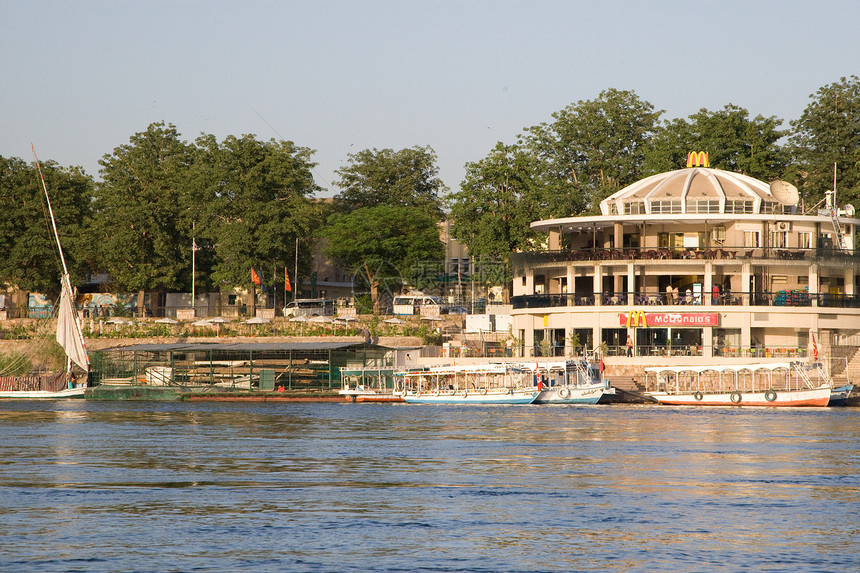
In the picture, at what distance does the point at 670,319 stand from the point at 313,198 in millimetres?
47979

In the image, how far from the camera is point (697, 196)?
92.8 meters

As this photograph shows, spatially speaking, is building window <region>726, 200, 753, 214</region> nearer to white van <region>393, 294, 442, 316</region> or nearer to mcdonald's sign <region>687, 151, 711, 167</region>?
mcdonald's sign <region>687, 151, 711, 167</region>

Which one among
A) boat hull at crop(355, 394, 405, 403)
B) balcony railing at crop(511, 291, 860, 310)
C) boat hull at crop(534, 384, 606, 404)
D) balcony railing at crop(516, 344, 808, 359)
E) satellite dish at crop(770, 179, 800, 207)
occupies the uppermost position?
satellite dish at crop(770, 179, 800, 207)

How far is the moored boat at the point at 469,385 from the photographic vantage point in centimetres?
7806

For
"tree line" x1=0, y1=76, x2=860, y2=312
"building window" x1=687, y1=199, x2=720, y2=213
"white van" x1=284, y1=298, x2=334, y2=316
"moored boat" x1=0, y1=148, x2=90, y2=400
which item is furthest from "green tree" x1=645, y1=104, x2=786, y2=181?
"moored boat" x1=0, y1=148, x2=90, y2=400

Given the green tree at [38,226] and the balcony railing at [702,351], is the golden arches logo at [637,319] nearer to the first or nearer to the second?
the balcony railing at [702,351]

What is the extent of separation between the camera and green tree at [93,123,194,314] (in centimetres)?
11194

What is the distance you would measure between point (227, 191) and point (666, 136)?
1557 inches

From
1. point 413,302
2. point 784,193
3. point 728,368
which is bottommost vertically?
point 728,368

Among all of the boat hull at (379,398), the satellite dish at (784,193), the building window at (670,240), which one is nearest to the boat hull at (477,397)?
the boat hull at (379,398)

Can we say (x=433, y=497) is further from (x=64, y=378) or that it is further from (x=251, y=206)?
(x=251, y=206)

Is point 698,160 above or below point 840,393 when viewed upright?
above

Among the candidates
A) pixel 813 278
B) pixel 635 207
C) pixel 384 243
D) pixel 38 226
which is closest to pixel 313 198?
pixel 384 243

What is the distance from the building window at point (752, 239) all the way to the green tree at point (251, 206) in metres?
38.9
